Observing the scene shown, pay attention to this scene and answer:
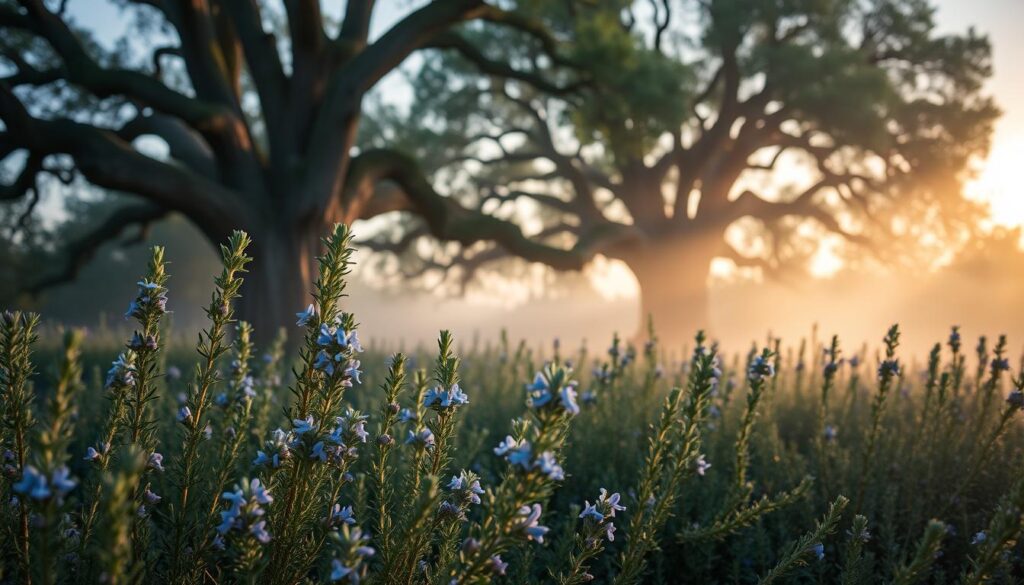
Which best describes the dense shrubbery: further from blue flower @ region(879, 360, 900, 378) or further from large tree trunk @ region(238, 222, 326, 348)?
large tree trunk @ region(238, 222, 326, 348)

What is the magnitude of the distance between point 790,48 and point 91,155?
Answer: 1467cm

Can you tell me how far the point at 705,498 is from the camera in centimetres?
321

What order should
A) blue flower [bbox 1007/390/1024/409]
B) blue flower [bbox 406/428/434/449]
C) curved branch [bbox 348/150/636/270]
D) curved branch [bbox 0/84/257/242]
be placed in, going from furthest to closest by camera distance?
curved branch [bbox 348/150/636/270]
curved branch [bbox 0/84/257/242]
blue flower [bbox 1007/390/1024/409]
blue flower [bbox 406/428/434/449]

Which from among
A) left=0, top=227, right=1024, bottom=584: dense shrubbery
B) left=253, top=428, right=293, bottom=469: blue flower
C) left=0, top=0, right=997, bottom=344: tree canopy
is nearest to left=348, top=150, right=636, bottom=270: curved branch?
left=0, top=0, right=997, bottom=344: tree canopy

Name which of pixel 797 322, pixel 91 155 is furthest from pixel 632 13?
pixel 797 322

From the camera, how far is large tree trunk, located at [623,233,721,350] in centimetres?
1686

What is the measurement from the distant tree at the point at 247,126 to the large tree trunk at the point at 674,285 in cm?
836

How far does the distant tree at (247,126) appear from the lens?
7.15 m

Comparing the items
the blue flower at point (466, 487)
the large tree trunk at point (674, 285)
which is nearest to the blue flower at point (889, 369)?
the blue flower at point (466, 487)

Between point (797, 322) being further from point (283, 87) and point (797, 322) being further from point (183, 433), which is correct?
point (183, 433)

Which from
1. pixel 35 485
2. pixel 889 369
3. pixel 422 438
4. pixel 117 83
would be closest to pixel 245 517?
pixel 35 485

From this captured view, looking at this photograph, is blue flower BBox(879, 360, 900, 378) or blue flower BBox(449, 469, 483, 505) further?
blue flower BBox(879, 360, 900, 378)

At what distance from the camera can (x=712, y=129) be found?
17.4 metres

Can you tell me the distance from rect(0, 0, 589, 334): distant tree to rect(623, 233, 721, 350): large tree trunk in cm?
836
